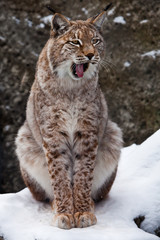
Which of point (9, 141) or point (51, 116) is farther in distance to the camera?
point (9, 141)

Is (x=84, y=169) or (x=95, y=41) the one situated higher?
(x=95, y=41)

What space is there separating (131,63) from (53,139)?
4137 millimetres

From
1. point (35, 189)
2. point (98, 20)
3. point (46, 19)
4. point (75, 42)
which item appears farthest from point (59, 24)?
point (46, 19)

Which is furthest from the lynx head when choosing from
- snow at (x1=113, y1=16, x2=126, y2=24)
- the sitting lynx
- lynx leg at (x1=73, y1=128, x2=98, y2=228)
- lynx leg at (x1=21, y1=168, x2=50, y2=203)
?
snow at (x1=113, y1=16, x2=126, y2=24)

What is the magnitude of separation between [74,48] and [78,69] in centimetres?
20

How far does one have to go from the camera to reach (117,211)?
390cm

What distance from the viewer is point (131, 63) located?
7.46 meters

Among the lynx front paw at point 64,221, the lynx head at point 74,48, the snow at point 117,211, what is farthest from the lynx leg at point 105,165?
the lynx head at point 74,48

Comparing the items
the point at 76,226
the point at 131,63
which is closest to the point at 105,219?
the point at 76,226

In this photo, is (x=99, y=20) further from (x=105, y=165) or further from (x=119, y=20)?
(x=119, y=20)

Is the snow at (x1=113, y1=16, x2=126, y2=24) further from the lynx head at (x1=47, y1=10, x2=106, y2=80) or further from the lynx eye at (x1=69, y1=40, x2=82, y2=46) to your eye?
the lynx eye at (x1=69, y1=40, x2=82, y2=46)

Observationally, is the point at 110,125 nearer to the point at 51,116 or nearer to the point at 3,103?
the point at 51,116

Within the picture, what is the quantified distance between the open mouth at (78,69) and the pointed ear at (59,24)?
39 centimetres

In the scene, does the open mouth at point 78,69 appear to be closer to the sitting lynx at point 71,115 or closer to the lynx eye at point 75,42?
the sitting lynx at point 71,115
